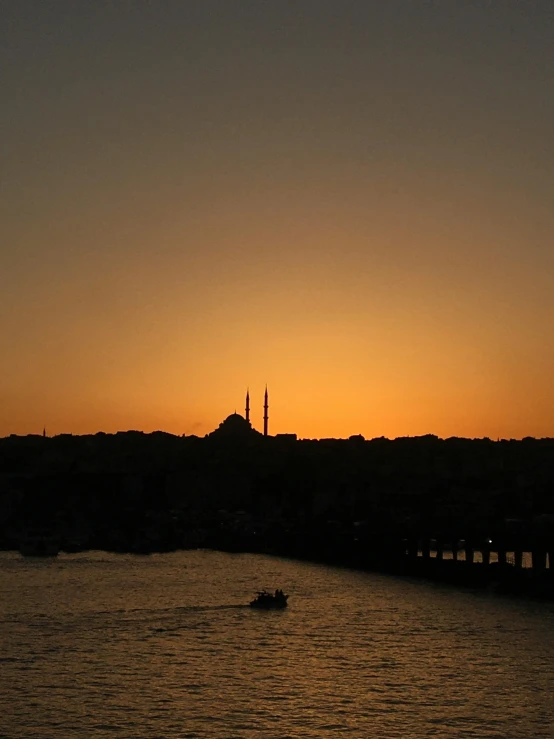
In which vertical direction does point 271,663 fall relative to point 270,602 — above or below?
below

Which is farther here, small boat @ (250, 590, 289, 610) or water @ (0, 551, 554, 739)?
small boat @ (250, 590, 289, 610)

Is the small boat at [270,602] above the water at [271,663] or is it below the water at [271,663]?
above

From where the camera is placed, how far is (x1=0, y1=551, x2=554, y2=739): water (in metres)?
41.2

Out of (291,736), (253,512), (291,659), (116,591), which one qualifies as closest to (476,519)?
(253,512)

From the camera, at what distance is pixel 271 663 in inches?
2117

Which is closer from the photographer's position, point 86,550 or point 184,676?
point 184,676

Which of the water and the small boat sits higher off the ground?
the small boat

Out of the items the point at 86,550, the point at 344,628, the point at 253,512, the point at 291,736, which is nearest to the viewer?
the point at 291,736

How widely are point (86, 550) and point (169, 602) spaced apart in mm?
64475

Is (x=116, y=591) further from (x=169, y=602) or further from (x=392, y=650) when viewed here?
(x=392, y=650)

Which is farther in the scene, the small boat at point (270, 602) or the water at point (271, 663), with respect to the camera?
the small boat at point (270, 602)

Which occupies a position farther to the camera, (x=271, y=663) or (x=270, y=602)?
(x=270, y=602)

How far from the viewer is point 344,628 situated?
6644 centimetres

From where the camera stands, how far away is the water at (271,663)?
41.2 meters
